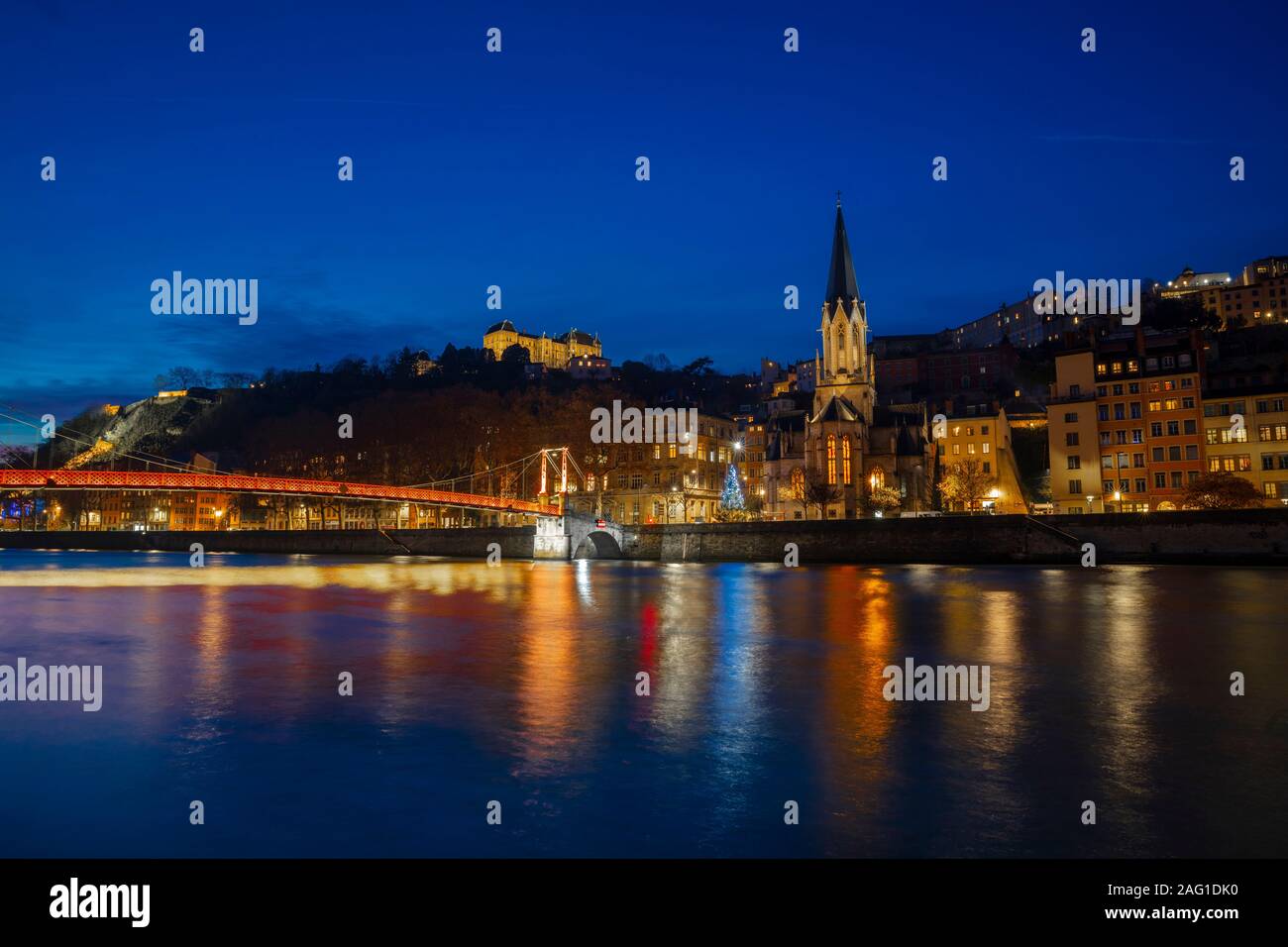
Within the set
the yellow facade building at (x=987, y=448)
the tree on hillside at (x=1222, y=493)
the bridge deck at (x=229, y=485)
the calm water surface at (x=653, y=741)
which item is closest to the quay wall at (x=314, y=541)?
the bridge deck at (x=229, y=485)

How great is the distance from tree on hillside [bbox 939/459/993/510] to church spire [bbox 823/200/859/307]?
63.3ft

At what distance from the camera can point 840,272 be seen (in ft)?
268

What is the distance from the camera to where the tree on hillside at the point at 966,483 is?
2653 inches

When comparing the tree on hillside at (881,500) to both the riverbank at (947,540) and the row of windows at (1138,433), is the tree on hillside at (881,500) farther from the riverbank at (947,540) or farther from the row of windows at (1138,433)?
the riverbank at (947,540)

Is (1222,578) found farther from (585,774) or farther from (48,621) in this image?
(48,621)

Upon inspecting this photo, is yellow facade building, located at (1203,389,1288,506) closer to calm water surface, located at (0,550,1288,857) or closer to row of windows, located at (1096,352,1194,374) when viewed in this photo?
row of windows, located at (1096,352,1194,374)

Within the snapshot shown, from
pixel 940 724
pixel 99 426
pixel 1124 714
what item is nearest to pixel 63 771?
pixel 940 724

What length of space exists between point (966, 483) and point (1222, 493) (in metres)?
22.2

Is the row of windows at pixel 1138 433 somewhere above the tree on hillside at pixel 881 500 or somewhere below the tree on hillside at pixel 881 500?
above

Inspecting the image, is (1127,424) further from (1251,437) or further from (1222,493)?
(1222,493)

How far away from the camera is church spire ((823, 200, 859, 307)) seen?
268ft

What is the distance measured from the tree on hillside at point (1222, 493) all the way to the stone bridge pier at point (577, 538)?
35511 millimetres

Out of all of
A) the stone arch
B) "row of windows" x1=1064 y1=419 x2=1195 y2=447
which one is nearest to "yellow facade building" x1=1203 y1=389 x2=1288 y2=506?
"row of windows" x1=1064 y1=419 x2=1195 y2=447
